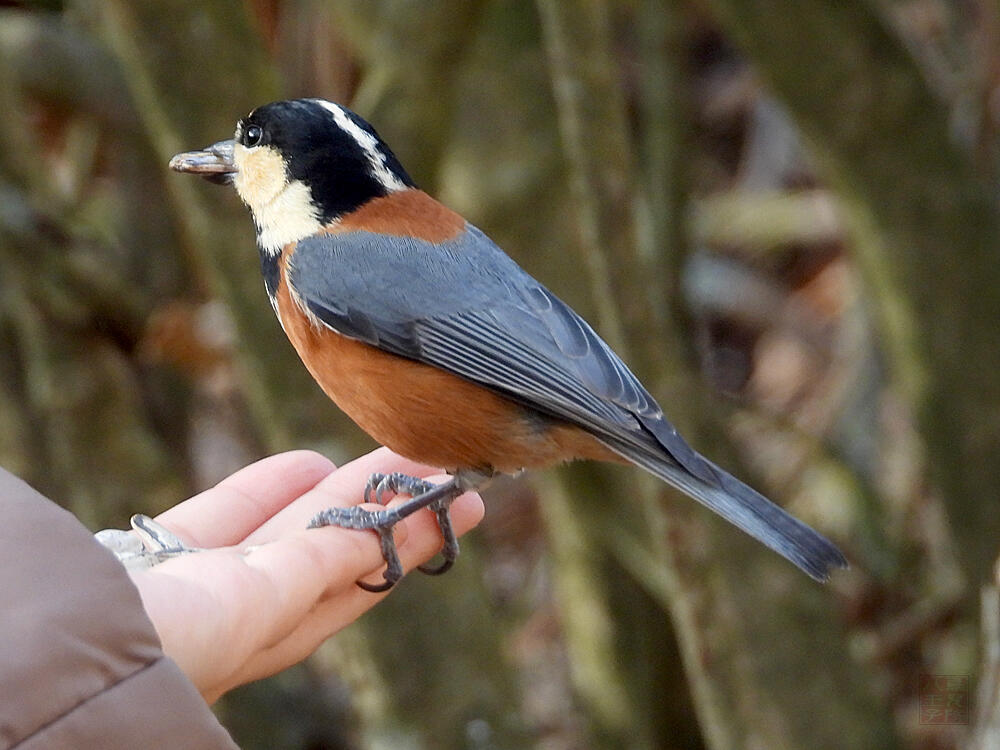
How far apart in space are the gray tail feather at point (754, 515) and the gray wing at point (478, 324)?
28 mm

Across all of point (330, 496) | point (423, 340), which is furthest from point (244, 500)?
point (423, 340)

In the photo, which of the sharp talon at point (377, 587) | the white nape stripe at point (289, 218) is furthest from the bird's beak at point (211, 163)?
the sharp talon at point (377, 587)

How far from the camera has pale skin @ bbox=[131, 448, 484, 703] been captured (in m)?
2.03

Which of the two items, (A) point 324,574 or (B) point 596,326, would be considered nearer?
(A) point 324,574

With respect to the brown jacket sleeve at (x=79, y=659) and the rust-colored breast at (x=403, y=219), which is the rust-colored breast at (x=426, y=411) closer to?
the rust-colored breast at (x=403, y=219)

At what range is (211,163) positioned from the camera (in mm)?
3182

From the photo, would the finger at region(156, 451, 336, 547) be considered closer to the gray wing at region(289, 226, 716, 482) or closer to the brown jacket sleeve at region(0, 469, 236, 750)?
the gray wing at region(289, 226, 716, 482)

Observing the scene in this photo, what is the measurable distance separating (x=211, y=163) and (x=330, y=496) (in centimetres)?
85

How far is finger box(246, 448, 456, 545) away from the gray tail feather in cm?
50

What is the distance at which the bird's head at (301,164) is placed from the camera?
3.16 metres

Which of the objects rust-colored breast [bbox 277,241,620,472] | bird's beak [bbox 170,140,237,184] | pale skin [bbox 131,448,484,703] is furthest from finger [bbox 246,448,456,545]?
bird's beak [bbox 170,140,237,184]

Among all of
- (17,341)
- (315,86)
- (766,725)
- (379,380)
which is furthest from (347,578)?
(315,86)

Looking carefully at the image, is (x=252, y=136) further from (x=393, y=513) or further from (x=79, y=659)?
(x=79, y=659)

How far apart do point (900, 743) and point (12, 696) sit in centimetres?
313
